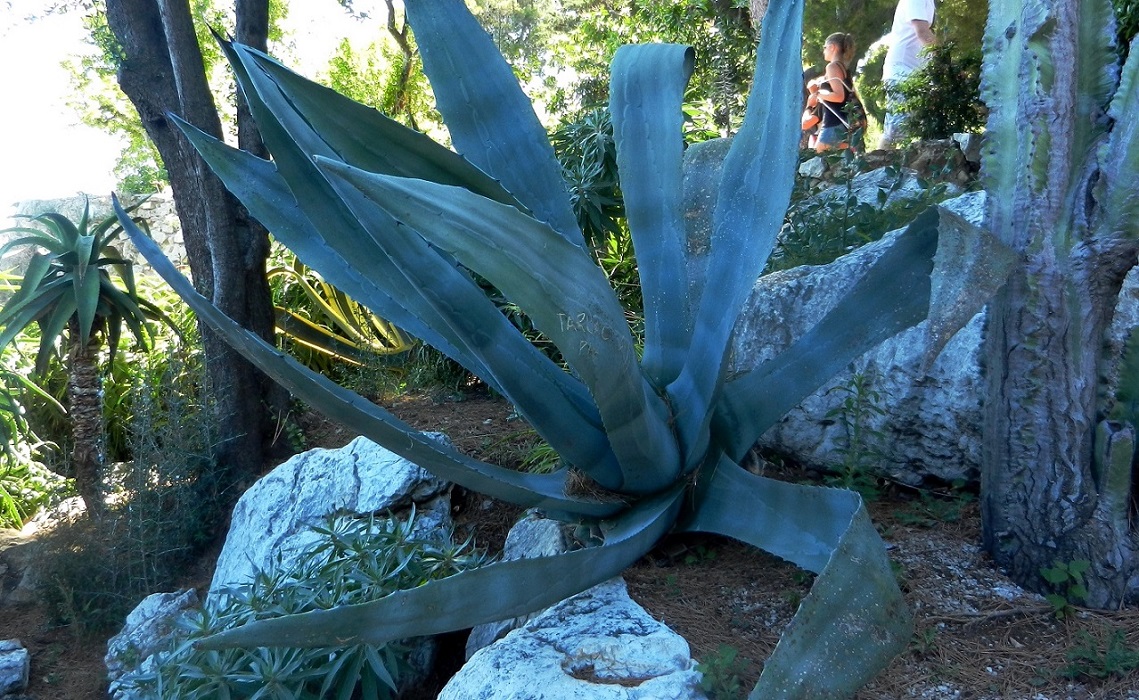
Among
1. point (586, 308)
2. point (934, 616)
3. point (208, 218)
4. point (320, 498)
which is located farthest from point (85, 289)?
point (934, 616)

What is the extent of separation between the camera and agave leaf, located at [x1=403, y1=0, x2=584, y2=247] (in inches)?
79.4

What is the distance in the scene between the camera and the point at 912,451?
2393 mm

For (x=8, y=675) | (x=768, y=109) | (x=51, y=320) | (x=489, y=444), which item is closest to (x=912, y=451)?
(x=768, y=109)

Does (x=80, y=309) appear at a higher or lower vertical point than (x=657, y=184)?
lower

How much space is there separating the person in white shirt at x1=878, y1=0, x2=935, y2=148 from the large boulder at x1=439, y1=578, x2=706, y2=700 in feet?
17.2

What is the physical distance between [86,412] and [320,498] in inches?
71.2

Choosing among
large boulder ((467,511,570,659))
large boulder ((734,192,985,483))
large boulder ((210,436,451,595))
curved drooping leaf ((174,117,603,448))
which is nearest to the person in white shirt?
large boulder ((734,192,985,483))

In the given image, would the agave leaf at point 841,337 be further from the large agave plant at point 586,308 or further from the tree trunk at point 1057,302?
the tree trunk at point 1057,302

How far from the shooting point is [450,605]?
147 centimetres

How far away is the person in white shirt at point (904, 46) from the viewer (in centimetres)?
587

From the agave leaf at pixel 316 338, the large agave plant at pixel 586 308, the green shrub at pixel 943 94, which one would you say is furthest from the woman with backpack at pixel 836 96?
the large agave plant at pixel 586 308

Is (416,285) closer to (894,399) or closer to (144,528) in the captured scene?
(894,399)

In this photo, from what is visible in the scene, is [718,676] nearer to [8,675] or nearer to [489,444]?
Answer: [489,444]

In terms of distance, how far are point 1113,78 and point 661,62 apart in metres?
0.93
